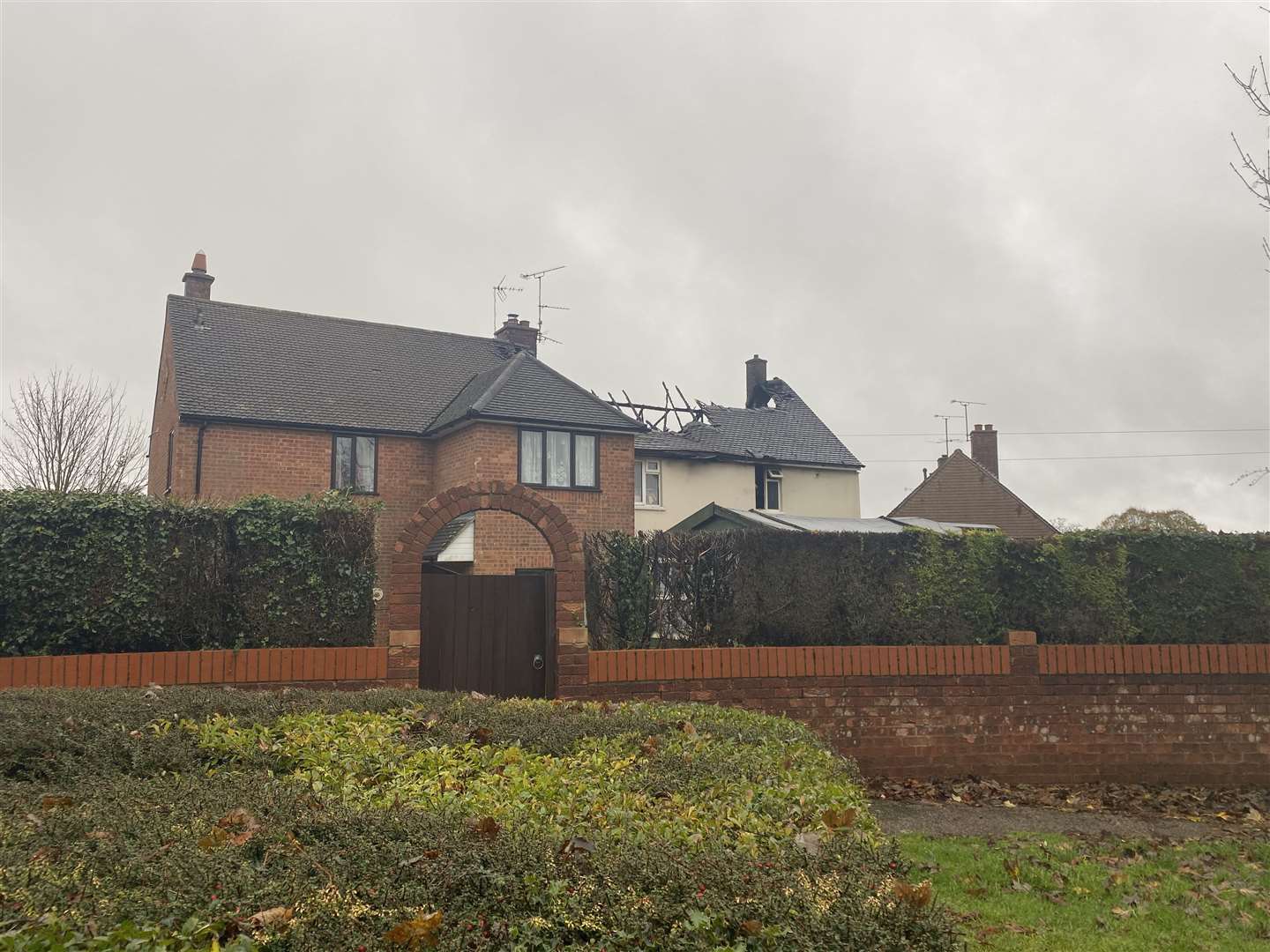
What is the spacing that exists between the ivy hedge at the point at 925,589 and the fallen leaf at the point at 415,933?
7346mm

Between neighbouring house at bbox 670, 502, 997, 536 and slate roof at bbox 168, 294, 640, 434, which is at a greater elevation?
slate roof at bbox 168, 294, 640, 434

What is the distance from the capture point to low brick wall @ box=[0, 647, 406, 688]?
26.0ft

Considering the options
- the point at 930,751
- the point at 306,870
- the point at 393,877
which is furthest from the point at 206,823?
the point at 930,751

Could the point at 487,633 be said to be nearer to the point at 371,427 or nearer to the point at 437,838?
the point at 437,838

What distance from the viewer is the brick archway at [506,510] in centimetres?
881

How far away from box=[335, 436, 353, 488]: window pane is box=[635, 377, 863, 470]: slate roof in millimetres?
8100

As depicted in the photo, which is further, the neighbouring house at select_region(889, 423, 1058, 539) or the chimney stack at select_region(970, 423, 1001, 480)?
the chimney stack at select_region(970, 423, 1001, 480)

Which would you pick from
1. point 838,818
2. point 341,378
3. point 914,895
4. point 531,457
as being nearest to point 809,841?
point 838,818

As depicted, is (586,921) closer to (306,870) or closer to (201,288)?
(306,870)

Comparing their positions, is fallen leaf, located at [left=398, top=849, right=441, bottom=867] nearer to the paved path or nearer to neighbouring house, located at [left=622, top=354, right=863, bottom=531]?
the paved path

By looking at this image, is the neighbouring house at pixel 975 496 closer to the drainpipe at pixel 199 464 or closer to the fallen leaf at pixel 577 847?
the drainpipe at pixel 199 464

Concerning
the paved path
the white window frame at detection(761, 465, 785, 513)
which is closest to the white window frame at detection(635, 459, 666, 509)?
the white window frame at detection(761, 465, 785, 513)

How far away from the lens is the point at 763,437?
31.1 metres

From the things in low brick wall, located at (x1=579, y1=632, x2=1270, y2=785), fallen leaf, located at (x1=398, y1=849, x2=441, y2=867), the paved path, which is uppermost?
fallen leaf, located at (x1=398, y1=849, x2=441, y2=867)
